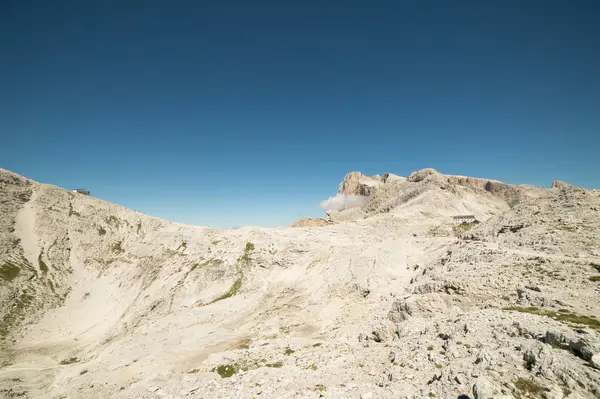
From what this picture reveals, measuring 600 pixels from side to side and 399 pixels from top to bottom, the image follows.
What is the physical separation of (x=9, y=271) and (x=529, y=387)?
12118 cm

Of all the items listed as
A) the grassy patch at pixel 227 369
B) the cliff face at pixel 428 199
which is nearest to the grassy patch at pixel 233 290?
the grassy patch at pixel 227 369

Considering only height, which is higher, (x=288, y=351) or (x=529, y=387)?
(x=529, y=387)

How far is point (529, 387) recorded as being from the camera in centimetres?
1355

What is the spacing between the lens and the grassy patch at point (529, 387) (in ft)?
43.3

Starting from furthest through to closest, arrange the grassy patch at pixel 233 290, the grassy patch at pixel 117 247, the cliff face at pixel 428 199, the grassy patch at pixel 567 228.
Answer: the cliff face at pixel 428 199 < the grassy patch at pixel 117 247 < the grassy patch at pixel 233 290 < the grassy patch at pixel 567 228

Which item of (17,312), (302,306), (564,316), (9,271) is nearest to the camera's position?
(564,316)

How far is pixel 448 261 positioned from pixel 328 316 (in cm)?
Result: 2002

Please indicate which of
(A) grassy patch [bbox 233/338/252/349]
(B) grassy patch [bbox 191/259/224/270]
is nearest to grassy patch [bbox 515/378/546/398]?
(A) grassy patch [bbox 233/338/252/349]

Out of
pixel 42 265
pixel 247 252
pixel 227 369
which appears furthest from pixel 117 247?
pixel 227 369

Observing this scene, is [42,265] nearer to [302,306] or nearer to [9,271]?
[9,271]

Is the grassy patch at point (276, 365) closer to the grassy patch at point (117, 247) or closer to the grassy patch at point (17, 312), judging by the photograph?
the grassy patch at point (17, 312)

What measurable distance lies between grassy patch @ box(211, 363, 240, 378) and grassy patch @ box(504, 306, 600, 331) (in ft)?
91.0

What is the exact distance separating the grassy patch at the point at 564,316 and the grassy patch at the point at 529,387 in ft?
23.2

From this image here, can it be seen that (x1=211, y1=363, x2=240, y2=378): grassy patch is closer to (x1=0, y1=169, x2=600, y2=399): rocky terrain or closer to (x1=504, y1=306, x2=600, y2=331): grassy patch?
(x1=0, y1=169, x2=600, y2=399): rocky terrain
